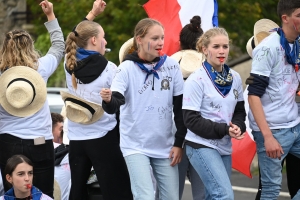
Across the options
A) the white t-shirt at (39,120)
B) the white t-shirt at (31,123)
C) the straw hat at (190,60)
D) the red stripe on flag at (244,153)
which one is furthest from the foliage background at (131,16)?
the white t-shirt at (31,123)

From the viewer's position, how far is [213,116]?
6297mm

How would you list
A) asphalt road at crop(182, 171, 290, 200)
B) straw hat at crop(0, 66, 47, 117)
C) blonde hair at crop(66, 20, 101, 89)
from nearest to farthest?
straw hat at crop(0, 66, 47, 117)
blonde hair at crop(66, 20, 101, 89)
asphalt road at crop(182, 171, 290, 200)

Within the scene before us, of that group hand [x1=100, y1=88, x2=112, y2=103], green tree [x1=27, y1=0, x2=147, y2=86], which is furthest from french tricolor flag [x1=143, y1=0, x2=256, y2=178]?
green tree [x1=27, y1=0, x2=147, y2=86]

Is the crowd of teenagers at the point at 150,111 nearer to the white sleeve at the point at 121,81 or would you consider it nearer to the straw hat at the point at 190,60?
the white sleeve at the point at 121,81

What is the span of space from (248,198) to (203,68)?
401 cm

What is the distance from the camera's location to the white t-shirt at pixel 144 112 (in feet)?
21.0

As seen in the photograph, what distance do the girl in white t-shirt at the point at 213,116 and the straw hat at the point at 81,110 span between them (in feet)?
2.82

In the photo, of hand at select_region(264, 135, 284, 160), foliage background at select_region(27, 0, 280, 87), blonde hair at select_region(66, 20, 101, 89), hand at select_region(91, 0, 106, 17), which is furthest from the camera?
foliage background at select_region(27, 0, 280, 87)

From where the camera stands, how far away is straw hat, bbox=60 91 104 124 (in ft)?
22.2

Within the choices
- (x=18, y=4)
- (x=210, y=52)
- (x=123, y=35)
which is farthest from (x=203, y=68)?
(x=18, y=4)

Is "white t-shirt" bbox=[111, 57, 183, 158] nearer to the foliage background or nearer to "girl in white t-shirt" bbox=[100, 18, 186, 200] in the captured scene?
"girl in white t-shirt" bbox=[100, 18, 186, 200]

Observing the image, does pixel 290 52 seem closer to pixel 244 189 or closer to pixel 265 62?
pixel 265 62

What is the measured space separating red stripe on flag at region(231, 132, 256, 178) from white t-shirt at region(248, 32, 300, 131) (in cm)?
151

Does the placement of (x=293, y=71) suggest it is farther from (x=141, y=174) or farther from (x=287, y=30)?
(x=141, y=174)
